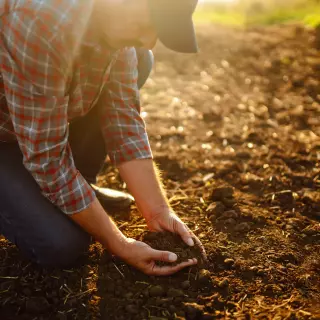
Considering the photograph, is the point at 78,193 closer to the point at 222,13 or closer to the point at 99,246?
the point at 99,246

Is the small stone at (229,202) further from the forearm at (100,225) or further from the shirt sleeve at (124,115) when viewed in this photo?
the forearm at (100,225)

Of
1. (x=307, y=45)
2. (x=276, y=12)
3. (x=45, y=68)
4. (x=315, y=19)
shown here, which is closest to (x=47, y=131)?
(x=45, y=68)

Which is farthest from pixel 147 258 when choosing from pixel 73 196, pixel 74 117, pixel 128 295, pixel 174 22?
pixel 174 22

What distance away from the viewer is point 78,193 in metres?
2.15

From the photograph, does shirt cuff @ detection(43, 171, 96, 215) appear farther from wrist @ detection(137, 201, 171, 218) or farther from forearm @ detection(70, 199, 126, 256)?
wrist @ detection(137, 201, 171, 218)

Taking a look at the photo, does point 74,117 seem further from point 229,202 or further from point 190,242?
point 229,202

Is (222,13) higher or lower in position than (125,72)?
lower

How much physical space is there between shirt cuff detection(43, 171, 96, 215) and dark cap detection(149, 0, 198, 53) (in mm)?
706

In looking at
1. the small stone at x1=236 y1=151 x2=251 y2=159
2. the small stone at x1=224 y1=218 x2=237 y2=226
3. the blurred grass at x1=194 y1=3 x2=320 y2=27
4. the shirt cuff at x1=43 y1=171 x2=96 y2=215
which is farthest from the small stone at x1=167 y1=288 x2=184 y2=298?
the blurred grass at x1=194 y1=3 x2=320 y2=27

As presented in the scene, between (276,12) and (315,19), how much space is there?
2.34 meters

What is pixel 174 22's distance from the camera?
1883 millimetres

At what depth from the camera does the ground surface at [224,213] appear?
217 cm

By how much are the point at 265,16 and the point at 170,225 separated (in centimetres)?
810

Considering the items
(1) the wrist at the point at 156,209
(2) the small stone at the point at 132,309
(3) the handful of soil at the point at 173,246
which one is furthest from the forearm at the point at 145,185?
(2) the small stone at the point at 132,309
